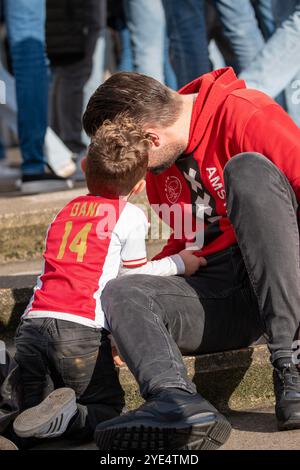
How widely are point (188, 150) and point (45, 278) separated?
576 mm

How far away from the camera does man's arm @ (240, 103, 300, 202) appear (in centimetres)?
302

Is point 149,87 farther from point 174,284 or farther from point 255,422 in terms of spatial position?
point 255,422

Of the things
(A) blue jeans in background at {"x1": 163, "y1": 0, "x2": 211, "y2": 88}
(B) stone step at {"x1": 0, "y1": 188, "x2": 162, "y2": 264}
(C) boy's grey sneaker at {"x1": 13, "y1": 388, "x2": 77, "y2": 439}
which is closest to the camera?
(C) boy's grey sneaker at {"x1": 13, "y1": 388, "x2": 77, "y2": 439}

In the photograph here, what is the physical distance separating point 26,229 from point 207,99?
1271 mm

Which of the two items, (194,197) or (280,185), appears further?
(194,197)

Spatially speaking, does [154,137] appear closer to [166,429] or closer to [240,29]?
[166,429]

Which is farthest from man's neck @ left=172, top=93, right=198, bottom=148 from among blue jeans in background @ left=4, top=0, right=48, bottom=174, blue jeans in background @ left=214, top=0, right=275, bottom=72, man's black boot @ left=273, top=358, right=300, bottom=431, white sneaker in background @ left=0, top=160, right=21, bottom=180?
white sneaker in background @ left=0, top=160, right=21, bottom=180

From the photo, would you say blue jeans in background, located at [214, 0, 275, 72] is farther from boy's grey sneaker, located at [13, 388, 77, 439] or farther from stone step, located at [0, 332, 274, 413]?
boy's grey sneaker, located at [13, 388, 77, 439]

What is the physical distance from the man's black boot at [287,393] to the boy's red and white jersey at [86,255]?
0.52m

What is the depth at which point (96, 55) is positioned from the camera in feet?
19.7

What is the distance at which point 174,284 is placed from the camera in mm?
3170

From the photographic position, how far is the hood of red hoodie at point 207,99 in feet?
10.6

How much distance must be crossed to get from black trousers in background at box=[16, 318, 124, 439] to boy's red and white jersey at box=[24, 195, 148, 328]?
38 mm
